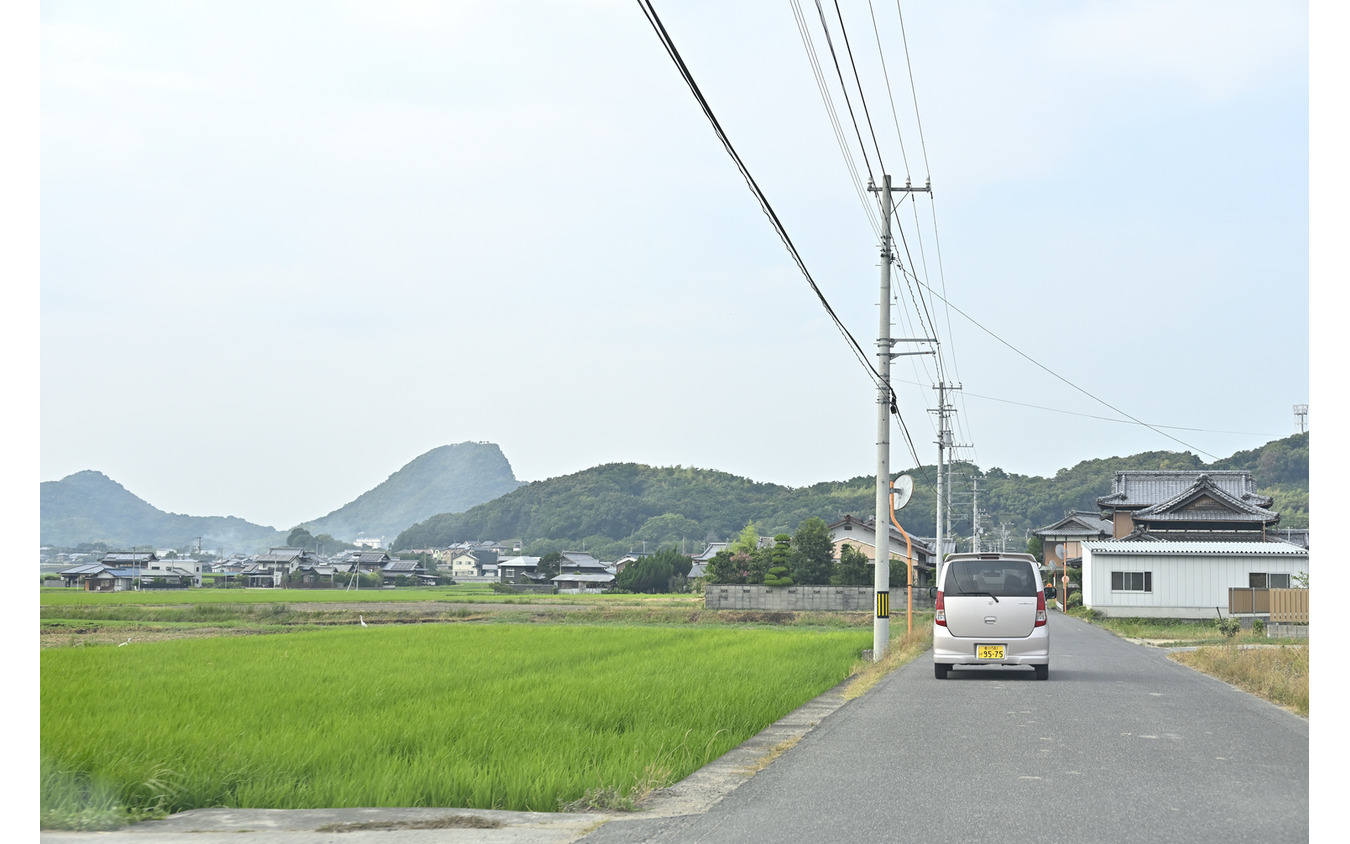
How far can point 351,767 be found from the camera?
7.39m

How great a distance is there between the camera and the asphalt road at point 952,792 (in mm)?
5512

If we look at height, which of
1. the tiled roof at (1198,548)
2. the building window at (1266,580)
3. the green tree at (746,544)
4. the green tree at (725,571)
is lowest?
the green tree at (725,571)

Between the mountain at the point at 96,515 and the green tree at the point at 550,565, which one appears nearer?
the mountain at the point at 96,515

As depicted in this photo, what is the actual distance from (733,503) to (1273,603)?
278 ft

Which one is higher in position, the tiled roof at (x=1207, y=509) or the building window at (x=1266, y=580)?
the tiled roof at (x=1207, y=509)

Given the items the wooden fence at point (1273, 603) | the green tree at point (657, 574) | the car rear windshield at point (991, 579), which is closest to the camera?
the car rear windshield at point (991, 579)

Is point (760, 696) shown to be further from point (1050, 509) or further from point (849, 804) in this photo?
point (1050, 509)

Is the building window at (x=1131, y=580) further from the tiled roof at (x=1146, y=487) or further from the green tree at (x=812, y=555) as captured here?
the tiled roof at (x=1146, y=487)

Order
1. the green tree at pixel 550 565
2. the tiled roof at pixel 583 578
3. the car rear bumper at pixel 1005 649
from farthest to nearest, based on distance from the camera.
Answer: the green tree at pixel 550 565
the tiled roof at pixel 583 578
the car rear bumper at pixel 1005 649

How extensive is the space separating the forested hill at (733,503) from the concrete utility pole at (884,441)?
1796 inches

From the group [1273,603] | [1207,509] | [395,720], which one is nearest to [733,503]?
[1207,509]

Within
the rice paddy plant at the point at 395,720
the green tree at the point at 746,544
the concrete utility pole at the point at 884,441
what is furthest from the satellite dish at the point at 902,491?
the green tree at the point at 746,544

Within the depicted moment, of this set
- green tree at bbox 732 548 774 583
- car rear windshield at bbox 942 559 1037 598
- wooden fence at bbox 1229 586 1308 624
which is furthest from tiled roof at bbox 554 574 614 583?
car rear windshield at bbox 942 559 1037 598

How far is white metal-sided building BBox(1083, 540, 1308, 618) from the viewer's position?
3722 centimetres
